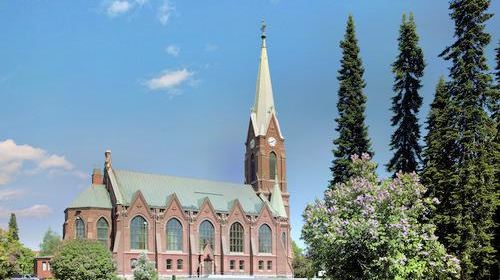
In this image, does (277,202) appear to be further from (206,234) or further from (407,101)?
(407,101)

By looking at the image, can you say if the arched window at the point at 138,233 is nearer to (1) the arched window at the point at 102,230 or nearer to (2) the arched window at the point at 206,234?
(1) the arched window at the point at 102,230

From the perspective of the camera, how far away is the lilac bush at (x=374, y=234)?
2509cm

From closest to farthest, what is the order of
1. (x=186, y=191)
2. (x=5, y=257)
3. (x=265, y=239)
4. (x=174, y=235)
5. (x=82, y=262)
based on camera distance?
(x=5, y=257), (x=82, y=262), (x=174, y=235), (x=186, y=191), (x=265, y=239)

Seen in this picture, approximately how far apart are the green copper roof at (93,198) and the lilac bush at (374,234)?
2154 inches

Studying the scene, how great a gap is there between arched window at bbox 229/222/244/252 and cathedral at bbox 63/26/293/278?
0.50ft

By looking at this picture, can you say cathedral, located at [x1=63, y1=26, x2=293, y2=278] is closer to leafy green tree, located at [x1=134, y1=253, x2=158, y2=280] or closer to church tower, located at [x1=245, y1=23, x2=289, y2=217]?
church tower, located at [x1=245, y1=23, x2=289, y2=217]

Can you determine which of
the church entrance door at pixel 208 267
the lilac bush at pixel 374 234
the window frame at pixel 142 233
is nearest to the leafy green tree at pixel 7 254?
the window frame at pixel 142 233

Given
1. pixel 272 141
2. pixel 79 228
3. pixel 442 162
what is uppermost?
pixel 272 141

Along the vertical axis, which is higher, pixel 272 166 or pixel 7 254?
pixel 272 166

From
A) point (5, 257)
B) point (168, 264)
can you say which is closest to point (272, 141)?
point (168, 264)

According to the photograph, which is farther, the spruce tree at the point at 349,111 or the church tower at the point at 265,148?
the church tower at the point at 265,148

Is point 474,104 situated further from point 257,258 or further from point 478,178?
point 257,258

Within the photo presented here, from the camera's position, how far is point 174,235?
267ft

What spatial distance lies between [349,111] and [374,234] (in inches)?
738
